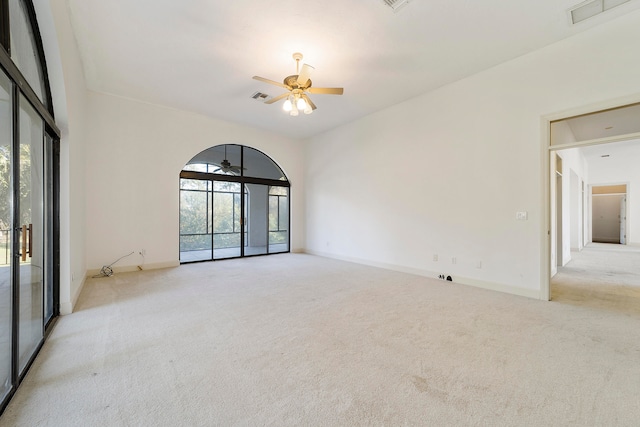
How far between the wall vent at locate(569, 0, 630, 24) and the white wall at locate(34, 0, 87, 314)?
521 cm

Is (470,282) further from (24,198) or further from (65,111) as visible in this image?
(65,111)

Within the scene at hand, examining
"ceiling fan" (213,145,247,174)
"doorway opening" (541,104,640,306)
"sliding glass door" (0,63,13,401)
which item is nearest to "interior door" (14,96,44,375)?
"sliding glass door" (0,63,13,401)

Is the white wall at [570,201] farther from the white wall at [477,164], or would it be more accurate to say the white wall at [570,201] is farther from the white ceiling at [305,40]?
the white ceiling at [305,40]

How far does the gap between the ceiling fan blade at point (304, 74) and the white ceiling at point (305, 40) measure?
1.10 ft

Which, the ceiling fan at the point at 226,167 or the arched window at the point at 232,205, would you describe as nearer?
the arched window at the point at 232,205

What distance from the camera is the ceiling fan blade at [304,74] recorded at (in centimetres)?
341

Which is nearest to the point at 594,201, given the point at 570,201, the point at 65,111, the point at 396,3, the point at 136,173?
the point at 570,201

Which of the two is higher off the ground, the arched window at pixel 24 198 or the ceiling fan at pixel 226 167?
the ceiling fan at pixel 226 167

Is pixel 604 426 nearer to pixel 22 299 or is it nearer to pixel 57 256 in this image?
pixel 22 299

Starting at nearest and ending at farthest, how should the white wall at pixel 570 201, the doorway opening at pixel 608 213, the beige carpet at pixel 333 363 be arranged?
the beige carpet at pixel 333 363
the white wall at pixel 570 201
the doorway opening at pixel 608 213

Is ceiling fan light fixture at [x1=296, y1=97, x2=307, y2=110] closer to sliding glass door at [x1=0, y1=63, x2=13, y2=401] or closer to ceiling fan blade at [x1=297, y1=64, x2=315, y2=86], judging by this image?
ceiling fan blade at [x1=297, y1=64, x2=315, y2=86]

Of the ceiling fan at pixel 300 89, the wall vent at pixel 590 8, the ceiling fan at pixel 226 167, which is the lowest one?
the ceiling fan at pixel 226 167

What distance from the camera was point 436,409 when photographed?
1.63 m

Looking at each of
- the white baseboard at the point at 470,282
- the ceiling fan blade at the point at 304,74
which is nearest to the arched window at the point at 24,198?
the ceiling fan blade at the point at 304,74
